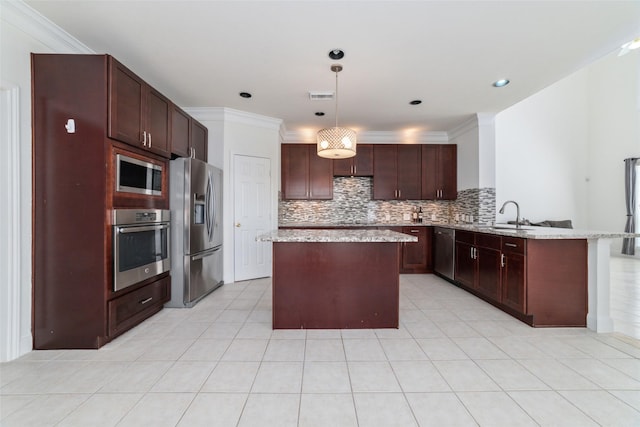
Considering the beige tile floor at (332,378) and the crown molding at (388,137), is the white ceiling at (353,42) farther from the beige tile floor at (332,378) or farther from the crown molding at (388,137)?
the beige tile floor at (332,378)

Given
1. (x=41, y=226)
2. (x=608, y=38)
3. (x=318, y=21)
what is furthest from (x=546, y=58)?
(x=41, y=226)

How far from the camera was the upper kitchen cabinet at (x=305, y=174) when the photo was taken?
5082 mm

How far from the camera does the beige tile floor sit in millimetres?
1480

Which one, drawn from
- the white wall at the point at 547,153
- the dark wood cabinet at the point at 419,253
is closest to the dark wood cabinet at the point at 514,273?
the dark wood cabinet at the point at 419,253

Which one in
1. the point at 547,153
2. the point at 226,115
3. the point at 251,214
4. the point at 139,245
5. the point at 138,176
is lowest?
the point at 139,245

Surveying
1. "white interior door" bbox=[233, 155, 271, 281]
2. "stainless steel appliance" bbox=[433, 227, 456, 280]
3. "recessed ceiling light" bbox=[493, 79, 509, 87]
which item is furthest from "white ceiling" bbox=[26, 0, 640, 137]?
"stainless steel appliance" bbox=[433, 227, 456, 280]

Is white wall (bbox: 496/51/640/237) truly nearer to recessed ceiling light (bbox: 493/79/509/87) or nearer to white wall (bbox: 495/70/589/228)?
white wall (bbox: 495/70/589/228)

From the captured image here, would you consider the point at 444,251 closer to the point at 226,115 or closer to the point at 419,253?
the point at 419,253

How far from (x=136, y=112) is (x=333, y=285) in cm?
243

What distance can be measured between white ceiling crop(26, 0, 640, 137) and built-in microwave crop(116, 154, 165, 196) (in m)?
1.10

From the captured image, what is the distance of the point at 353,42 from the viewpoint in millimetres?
2461

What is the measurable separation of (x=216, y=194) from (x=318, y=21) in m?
2.51

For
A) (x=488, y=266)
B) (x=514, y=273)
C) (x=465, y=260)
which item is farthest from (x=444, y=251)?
(x=514, y=273)

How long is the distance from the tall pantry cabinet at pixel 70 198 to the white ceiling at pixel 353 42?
548 millimetres
